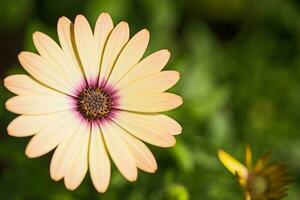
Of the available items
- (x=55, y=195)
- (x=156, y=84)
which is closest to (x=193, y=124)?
(x=55, y=195)

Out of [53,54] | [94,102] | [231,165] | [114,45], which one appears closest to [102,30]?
[114,45]

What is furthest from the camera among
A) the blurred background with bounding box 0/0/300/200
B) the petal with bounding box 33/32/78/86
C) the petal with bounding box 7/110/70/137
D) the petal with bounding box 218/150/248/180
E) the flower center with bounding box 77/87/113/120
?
the blurred background with bounding box 0/0/300/200

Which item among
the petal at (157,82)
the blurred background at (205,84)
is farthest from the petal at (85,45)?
the blurred background at (205,84)

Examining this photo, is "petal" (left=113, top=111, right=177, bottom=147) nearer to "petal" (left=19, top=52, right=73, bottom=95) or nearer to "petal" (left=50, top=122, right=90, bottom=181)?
"petal" (left=50, top=122, right=90, bottom=181)

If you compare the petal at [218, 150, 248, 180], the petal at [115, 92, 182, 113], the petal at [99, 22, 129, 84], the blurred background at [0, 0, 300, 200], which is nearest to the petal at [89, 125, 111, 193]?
the petal at [115, 92, 182, 113]

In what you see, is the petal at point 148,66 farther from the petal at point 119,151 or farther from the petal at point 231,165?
the petal at point 231,165

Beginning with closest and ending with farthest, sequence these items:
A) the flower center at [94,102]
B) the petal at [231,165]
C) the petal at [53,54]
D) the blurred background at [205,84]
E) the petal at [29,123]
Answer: the petal at [29,123] → the petal at [53,54] → the petal at [231,165] → the flower center at [94,102] → the blurred background at [205,84]

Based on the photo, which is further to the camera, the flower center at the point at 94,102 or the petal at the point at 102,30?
the flower center at the point at 94,102
